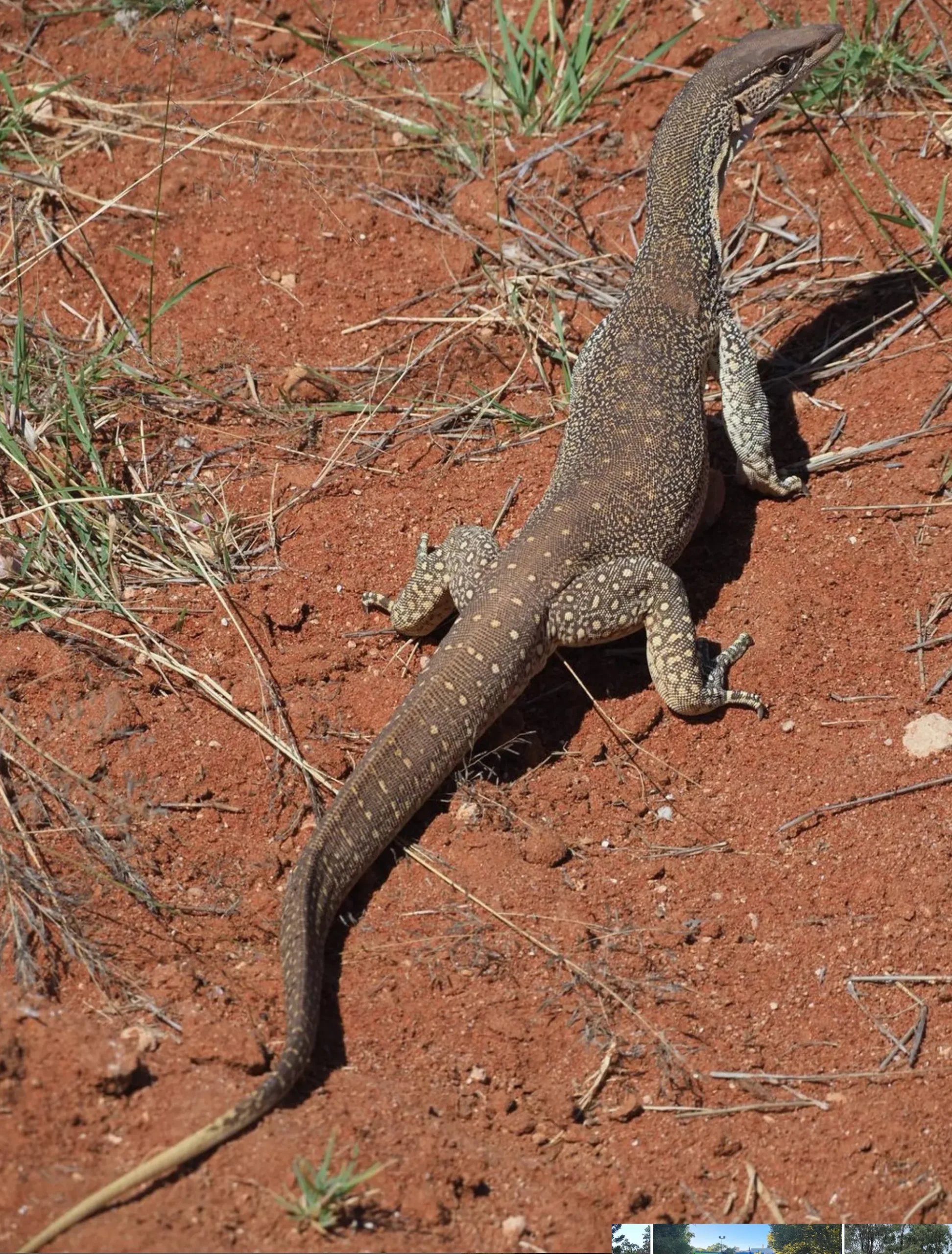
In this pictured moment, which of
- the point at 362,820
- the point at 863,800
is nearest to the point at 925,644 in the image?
the point at 863,800

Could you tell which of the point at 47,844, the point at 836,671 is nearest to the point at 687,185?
the point at 836,671

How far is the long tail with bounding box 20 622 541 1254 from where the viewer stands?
3885 mm

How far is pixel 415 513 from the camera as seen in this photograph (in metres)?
6.22

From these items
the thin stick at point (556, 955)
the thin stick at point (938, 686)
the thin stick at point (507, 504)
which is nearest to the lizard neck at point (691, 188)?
the thin stick at point (507, 504)

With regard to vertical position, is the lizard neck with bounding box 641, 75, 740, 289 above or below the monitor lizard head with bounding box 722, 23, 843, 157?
below

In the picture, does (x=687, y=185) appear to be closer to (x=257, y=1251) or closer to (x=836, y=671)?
(x=836, y=671)

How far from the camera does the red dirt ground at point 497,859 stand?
154 inches

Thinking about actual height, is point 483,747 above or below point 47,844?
below

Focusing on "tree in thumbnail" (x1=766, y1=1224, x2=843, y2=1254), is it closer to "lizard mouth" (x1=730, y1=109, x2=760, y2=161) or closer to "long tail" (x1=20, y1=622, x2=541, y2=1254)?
"long tail" (x1=20, y1=622, x2=541, y2=1254)

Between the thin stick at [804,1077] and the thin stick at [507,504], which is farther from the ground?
the thin stick at [507,504]

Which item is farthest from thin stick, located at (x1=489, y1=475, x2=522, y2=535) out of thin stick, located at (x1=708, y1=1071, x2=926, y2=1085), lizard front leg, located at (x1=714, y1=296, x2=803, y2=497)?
thin stick, located at (x1=708, y1=1071, x2=926, y2=1085)

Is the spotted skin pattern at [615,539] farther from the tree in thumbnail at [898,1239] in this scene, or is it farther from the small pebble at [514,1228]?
the tree in thumbnail at [898,1239]

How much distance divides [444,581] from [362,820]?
127 centimetres

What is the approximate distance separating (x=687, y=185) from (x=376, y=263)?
1991 mm
